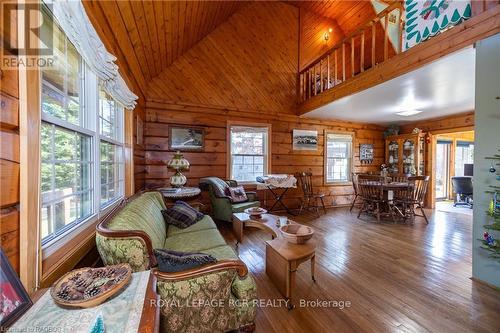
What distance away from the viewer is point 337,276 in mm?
2207

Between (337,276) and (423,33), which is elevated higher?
(423,33)

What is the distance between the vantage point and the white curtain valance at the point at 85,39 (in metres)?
1.08

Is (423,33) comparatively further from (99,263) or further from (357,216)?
(99,263)

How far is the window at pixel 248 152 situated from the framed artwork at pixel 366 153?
2903mm

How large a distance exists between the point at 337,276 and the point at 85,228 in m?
2.29

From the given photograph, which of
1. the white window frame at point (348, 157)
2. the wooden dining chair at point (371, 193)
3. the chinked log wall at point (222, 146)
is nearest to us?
the chinked log wall at point (222, 146)

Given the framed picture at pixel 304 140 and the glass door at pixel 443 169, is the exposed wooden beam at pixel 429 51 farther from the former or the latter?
the glass door at pixel 443 169

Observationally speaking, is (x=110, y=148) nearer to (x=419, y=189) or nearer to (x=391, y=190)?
(x=391, y=190)

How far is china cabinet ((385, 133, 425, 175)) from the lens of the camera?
544cm

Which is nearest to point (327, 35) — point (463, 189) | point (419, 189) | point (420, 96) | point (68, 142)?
point (420, 96)

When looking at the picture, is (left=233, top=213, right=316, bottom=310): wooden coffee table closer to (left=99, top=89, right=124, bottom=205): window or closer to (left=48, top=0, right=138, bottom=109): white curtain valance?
(left=99, top=89, right=124, bottom=205): window

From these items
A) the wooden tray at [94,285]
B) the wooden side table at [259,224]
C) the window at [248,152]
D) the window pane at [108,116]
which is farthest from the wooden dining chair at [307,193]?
the wooden tray at [94,285]

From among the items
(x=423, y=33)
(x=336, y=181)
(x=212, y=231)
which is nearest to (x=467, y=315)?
(x=212, y=231)

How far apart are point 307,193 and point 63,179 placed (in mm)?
4361
